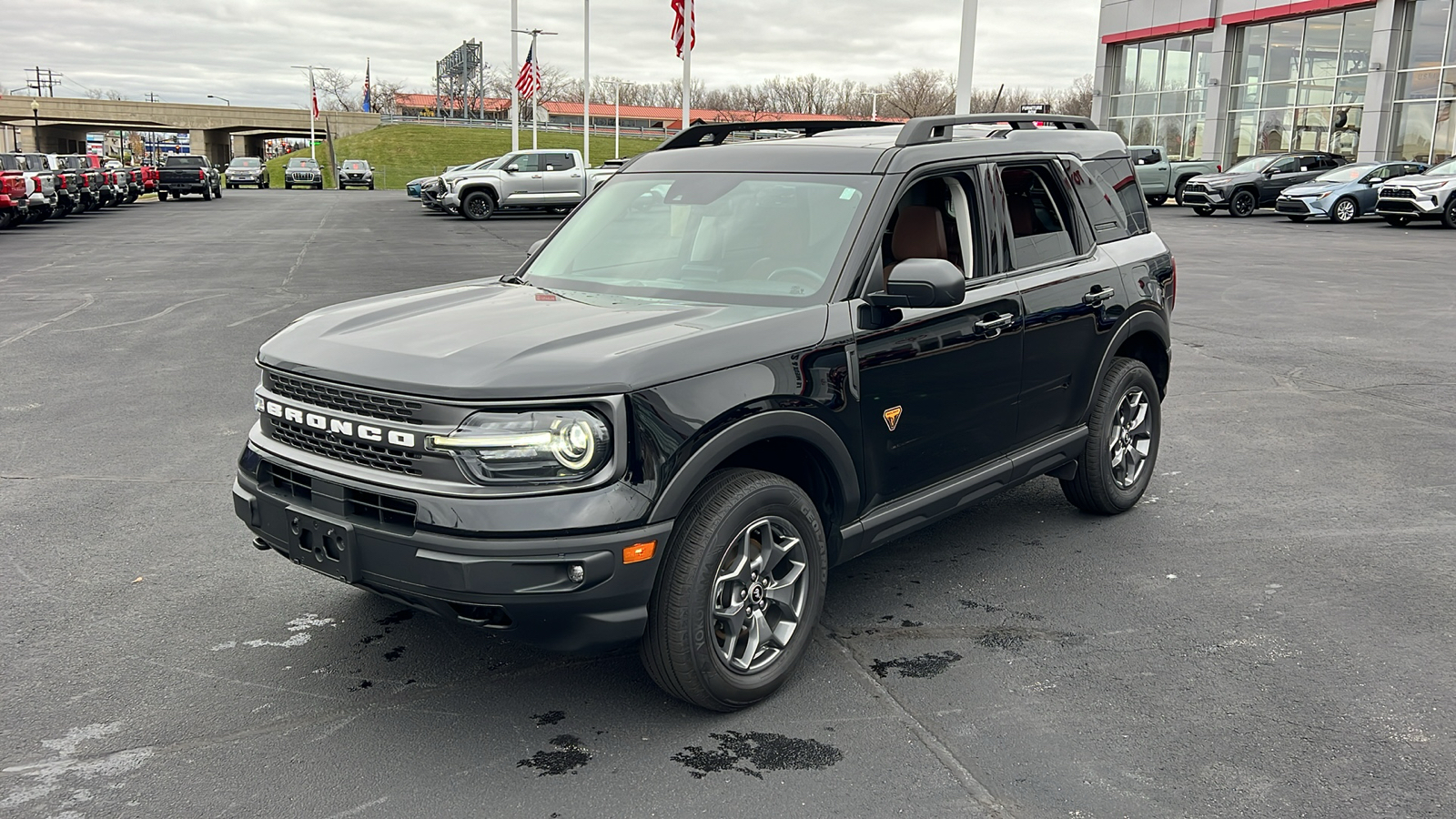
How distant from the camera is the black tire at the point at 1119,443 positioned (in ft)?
18.1

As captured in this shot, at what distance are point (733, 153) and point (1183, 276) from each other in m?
14.1

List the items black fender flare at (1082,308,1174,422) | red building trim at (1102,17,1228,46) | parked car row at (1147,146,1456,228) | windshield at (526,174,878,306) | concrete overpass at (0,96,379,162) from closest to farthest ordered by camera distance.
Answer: windshield at (526,174,878,306) < black fender flare at (1082,308,1174,422) < parked car row at (1147,146,1456,228) < red building trim at (1102,17,1228,46) < concrete overpass at (0,96,379,162)

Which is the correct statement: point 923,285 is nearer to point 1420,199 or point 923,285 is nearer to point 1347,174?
point 1420,199

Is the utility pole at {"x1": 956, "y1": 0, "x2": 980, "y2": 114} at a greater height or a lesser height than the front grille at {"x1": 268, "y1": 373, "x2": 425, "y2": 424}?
greater

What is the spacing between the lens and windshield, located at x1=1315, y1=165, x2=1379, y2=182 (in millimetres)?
29891

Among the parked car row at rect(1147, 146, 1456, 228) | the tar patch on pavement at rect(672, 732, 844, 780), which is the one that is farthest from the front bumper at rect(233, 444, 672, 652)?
the parked car row at rect(1147, 146, 1456, 228)

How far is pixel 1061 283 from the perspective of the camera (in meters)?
5.07

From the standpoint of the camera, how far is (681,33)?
27328 mm

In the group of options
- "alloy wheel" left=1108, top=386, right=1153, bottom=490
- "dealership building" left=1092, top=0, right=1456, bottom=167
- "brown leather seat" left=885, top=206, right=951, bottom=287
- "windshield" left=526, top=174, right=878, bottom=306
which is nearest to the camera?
"windshield" left=526, top=174, right=878, bottom=306

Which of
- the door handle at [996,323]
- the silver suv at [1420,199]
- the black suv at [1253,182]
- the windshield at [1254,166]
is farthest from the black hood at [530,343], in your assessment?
the windshield at [1254,166]

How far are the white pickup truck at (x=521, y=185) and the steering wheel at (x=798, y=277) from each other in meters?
29.0

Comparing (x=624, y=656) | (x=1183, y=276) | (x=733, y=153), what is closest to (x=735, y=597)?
(x=624, y=656)

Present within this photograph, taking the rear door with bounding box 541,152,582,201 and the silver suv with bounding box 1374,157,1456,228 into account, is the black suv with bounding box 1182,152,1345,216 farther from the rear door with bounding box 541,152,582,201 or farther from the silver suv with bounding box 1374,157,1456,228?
the rear door with bounding box 541,152,582,201

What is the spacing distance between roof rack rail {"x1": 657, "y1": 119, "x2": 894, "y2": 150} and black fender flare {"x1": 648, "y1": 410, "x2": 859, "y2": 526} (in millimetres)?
2154
